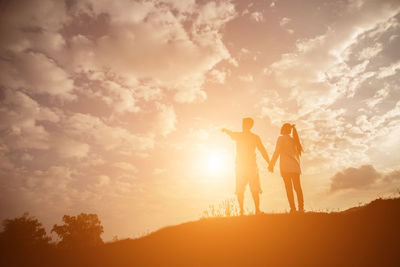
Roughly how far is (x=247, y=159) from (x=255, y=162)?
365mm

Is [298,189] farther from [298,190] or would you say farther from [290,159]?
[290,159]

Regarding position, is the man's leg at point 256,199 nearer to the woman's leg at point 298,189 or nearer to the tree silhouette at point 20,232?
the woman's leg at point 298,189

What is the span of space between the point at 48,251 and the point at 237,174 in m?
8.73

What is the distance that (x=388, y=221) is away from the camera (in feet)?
22.3

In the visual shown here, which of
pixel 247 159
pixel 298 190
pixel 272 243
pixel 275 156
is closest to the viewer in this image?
pixel 272 243

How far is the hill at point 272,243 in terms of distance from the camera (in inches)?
236

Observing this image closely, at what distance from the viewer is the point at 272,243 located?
6.79 m

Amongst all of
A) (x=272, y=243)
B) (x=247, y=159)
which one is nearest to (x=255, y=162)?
(x=247, y=159)

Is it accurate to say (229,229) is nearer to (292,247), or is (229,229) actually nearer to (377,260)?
(292,247)

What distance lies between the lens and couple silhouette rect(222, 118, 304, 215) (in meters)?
8.43

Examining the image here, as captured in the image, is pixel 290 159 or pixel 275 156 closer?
pixel 290 159

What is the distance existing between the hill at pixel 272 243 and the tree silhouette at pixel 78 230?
105 ft

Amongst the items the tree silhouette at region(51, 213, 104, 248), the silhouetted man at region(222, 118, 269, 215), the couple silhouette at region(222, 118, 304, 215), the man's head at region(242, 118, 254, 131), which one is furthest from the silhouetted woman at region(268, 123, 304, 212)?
the tree silhouette at region(51, 213, 104, 248)

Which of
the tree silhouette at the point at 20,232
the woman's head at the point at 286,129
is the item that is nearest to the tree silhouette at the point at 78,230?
the tree silhouette at the point at 20,232
